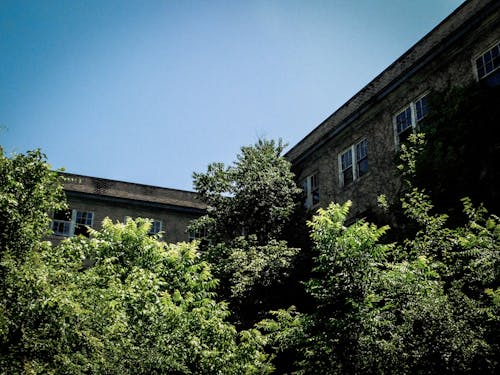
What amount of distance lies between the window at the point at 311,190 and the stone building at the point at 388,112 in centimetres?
4

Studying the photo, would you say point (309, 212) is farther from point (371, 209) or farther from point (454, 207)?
point (454, 207)

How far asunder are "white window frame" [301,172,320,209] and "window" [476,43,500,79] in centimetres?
895

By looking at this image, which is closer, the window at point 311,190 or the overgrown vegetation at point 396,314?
the overgrown vegetation at point 396,314

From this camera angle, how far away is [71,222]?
26.2 m

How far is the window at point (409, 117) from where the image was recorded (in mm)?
18172

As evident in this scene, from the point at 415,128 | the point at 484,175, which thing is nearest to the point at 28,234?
the point at 484,175

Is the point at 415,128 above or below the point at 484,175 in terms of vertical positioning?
above

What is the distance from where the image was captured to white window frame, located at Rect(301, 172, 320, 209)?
23.3 metres

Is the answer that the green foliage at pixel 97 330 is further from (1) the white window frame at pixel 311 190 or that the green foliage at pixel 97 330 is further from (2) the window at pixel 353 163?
(1) the white window frame at pixel 311 190

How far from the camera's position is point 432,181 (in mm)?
15273

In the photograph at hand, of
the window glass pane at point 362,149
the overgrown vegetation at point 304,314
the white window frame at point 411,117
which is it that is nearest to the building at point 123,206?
the window glass pane at point 362,149

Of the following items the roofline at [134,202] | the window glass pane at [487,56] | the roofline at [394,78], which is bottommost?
the roofline at [134,202]

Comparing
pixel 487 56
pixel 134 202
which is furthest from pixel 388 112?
pixel 134 202

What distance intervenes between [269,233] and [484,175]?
8.59 metres
